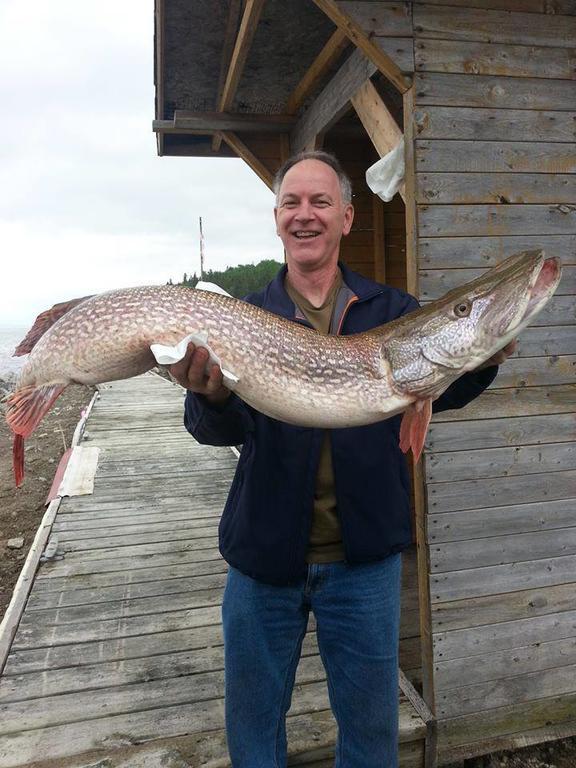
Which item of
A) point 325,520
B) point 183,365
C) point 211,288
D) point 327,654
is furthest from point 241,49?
point 327,654

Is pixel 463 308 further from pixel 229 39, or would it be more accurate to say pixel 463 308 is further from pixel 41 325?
pixel 229 39

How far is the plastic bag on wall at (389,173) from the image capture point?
3.09 m

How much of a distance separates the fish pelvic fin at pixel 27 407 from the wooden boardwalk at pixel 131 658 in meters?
1.75

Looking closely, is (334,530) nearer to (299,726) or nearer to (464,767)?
(299,726)

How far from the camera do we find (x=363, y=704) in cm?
212

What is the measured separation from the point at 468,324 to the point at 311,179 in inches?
→ 34.6

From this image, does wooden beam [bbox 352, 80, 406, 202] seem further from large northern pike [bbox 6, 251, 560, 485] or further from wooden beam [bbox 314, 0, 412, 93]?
large northern pike [bbox 6, 251, 560, 485]

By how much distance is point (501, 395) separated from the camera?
306cm

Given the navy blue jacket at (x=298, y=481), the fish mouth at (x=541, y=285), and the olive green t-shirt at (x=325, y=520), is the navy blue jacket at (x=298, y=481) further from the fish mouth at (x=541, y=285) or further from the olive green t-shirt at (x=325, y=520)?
the fish mouth at (x=541, y=285)

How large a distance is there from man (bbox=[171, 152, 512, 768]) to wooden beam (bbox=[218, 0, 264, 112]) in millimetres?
1983

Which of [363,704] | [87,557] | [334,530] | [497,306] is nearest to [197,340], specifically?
[334,530]

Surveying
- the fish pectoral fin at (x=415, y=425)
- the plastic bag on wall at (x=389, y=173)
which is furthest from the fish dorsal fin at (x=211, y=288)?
the plastic bag on wall at (x=389, y=173)

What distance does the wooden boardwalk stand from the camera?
287cm

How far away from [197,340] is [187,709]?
2366 mm
